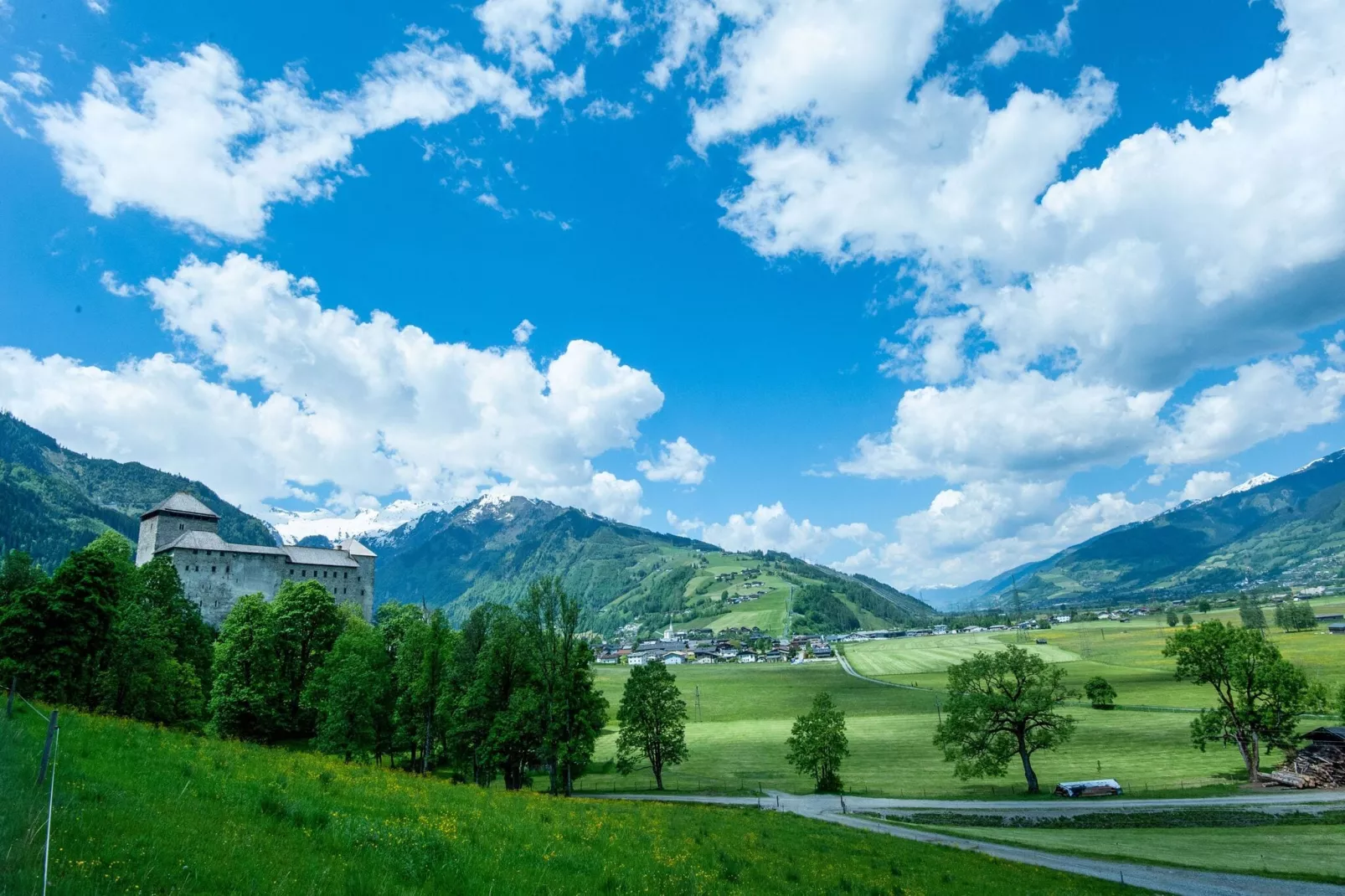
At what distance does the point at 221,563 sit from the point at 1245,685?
159m

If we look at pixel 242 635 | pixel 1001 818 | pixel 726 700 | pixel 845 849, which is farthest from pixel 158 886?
pixel 726 700

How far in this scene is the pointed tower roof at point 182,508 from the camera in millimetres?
133250

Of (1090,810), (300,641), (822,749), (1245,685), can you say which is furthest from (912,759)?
(300,641)

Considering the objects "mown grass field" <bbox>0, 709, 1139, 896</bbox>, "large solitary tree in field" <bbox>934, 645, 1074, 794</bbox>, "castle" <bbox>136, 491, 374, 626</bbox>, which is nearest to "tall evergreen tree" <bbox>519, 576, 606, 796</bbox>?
"mown grass field" <bbox>0, 709, 1139, 896</bbox>

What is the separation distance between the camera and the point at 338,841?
41.5 ft

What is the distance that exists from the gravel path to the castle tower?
378 ft

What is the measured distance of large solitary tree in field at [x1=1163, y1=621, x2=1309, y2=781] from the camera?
218 feet

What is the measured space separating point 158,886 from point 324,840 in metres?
4.25

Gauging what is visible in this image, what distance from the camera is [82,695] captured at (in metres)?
51.2

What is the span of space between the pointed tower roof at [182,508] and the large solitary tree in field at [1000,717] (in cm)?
14097

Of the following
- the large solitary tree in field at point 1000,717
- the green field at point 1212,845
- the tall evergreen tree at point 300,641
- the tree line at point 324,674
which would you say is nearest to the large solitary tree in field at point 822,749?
the large solitary tree in field at point 1000,717

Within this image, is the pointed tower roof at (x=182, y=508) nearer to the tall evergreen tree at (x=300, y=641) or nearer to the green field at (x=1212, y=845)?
the tall evergreen tree at (x=300, y=641)

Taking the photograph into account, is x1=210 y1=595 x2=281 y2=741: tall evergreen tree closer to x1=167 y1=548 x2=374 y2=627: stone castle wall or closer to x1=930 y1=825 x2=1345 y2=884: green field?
x1=167 y1=548 x2=374 y2=627: stone castle wall

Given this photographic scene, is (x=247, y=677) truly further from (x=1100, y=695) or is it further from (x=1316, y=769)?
(x=1100, y=695)
